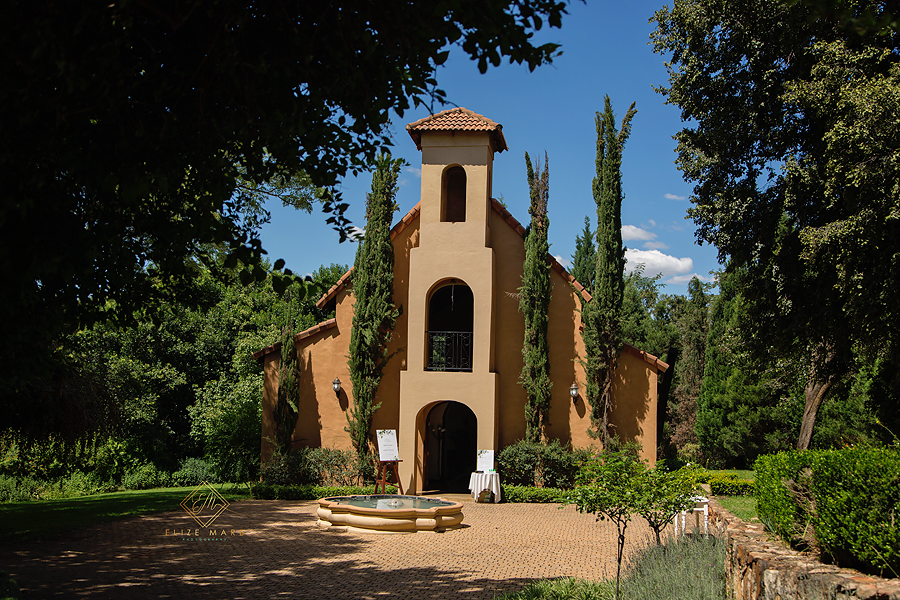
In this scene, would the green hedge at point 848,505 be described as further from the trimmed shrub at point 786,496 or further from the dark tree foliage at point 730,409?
the dark tree foliage at point 730,409

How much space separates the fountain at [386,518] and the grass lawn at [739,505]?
19.4 ft

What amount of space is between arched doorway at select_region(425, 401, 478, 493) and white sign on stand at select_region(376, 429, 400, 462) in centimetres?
399

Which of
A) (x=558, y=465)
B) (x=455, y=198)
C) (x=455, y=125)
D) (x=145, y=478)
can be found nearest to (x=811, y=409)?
(x=558, y=465)

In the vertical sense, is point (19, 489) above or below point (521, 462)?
below

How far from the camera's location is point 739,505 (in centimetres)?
1530

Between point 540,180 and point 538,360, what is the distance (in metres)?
5.44

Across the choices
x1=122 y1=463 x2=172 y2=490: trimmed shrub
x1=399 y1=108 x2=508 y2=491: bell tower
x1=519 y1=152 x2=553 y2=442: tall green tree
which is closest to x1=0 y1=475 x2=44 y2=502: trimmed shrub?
x1=122 y1=463 x2=172 y2=490: trimmed shrub

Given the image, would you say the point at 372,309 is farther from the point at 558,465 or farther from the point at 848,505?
the point at 848,505

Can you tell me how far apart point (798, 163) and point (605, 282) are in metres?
6.11

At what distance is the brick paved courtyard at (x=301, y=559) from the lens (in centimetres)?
Result: 863

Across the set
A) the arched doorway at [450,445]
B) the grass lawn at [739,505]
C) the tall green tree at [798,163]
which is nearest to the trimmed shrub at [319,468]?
the arched doorway at [450,445]

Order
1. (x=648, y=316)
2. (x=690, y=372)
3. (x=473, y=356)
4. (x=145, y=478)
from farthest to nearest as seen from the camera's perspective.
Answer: (x=648, y=316), (x=690, y=372), (x=145, y=478), (x=473, y=356)

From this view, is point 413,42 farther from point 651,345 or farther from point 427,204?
point 651,345

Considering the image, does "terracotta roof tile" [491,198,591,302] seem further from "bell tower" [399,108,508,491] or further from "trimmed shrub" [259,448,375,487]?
"trimmed shrub" [259,448,375,487]
